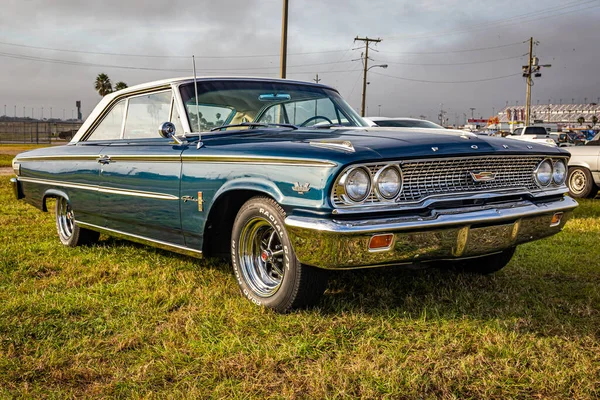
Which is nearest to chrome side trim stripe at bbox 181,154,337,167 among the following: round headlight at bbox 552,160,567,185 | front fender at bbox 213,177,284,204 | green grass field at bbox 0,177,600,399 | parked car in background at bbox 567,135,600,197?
front fender at bbox 213,177,284,204

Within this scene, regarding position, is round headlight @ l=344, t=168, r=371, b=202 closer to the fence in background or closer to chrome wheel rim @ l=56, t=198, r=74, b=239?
chrome wheel rim @ l=56, t=198, r=74, b=239

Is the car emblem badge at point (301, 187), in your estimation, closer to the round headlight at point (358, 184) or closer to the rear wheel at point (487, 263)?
the round headlight at point (358, 184)

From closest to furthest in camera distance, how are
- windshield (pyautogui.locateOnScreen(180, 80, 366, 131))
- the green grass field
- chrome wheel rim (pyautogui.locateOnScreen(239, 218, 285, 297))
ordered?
1. the green grass field
2. chrome wheel rim (pyautogui.locateOnScreen(239, 218, 285, 297))
3. windshield (pyautogui.locateOnScreen(180, 80, 366, 131))

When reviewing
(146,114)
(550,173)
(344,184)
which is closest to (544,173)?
(550,173)

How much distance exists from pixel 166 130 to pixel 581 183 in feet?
29.3

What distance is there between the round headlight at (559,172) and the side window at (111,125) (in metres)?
3.37

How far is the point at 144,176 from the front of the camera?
435cm

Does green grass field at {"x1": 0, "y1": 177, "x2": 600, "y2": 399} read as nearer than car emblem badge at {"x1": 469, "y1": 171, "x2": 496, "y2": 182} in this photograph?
Yes

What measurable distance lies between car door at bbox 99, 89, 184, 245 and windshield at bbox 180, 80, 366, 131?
250 mm

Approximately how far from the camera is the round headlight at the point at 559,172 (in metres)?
4.04

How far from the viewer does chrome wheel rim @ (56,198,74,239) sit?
19.3ft

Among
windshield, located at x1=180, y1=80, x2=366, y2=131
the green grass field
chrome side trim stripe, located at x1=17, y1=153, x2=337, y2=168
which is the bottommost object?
the green grass field

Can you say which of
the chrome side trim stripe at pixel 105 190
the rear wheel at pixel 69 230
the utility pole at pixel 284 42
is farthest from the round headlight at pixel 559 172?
the utility pole at pixel 284 42

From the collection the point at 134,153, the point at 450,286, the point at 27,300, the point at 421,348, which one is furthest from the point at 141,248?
the point at 421,348
